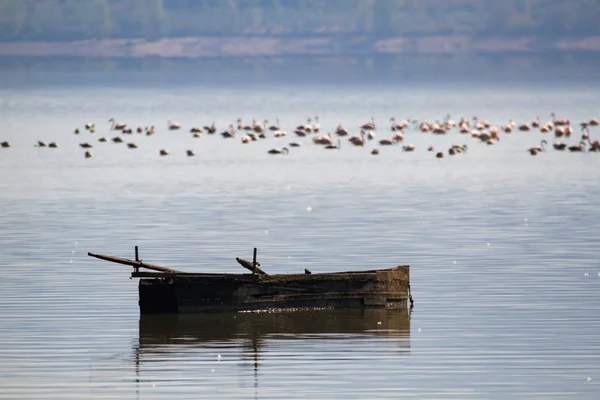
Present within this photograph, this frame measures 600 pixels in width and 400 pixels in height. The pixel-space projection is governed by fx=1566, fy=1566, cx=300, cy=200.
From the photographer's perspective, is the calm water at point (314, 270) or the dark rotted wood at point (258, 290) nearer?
the calm water at point (314, 270)

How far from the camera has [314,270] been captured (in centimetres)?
2700

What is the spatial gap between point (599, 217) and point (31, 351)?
18.7 metres

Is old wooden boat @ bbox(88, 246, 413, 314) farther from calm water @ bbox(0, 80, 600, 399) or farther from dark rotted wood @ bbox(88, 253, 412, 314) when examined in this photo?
calm water @ bbox(0, 80, 600, 399)

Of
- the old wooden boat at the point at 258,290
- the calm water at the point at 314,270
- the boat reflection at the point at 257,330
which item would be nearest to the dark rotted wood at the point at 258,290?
the old wooden boat at the point at 258,290

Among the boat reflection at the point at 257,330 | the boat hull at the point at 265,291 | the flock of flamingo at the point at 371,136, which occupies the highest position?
the flock of flamingo at the point at 371,136

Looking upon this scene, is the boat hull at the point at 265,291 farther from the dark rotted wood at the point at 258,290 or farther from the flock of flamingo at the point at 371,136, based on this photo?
the flock of flamingo at the point at 371,136

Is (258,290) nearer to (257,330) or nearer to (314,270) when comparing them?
(257,330)

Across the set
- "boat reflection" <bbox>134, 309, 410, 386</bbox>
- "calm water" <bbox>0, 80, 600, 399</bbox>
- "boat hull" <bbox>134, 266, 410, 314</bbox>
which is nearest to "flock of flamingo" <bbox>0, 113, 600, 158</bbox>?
"calm water" <bbox>0, 80, 600, 399</bbox>

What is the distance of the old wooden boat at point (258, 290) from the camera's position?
22.5 m

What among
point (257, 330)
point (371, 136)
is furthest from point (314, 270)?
point (371, 136)

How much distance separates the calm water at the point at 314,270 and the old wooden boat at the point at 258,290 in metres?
0.25

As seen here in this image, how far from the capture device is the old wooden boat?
2253 cm

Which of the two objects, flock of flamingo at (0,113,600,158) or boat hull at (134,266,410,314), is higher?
flock of flamingo at (0,113,600,158)

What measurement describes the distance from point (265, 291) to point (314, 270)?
14.0 feet
